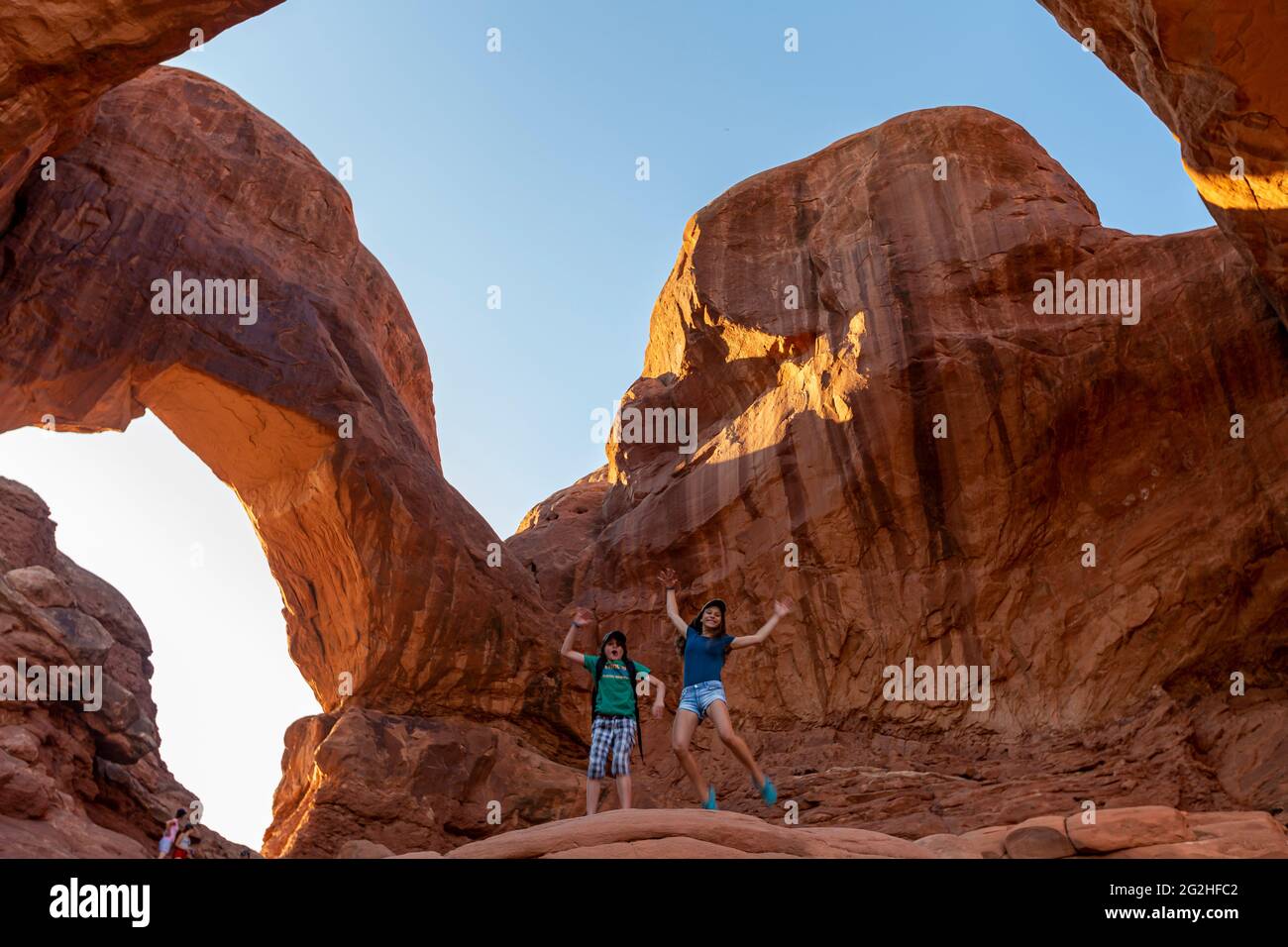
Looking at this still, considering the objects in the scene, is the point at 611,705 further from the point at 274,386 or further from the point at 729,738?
the point at 274,386

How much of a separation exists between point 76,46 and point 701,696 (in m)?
9.75

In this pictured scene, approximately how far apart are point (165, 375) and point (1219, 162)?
14.5 metres

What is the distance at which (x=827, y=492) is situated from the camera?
59.8 feet

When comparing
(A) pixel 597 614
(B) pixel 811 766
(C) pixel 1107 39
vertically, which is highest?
(C) pixel 1107 39

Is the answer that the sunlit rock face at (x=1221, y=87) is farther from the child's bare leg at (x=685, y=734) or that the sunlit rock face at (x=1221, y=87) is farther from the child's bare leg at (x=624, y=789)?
the child's bare leg at (x=624, y=789)

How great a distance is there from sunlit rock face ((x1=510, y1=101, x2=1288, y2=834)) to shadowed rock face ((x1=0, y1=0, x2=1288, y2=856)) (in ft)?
0.16

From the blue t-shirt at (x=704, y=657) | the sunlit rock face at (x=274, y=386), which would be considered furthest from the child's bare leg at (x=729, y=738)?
the sunlit rock face at (x=274, y=386)

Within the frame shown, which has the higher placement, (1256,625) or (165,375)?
(165,375)

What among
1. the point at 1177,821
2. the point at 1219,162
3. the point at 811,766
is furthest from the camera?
the point at 811,766

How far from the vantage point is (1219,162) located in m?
12.9

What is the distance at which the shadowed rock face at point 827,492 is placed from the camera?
622 inches

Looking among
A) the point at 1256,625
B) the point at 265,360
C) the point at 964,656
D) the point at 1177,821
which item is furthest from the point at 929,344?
the point at 265,360

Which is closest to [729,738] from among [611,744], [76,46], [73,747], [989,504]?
[611,744]
